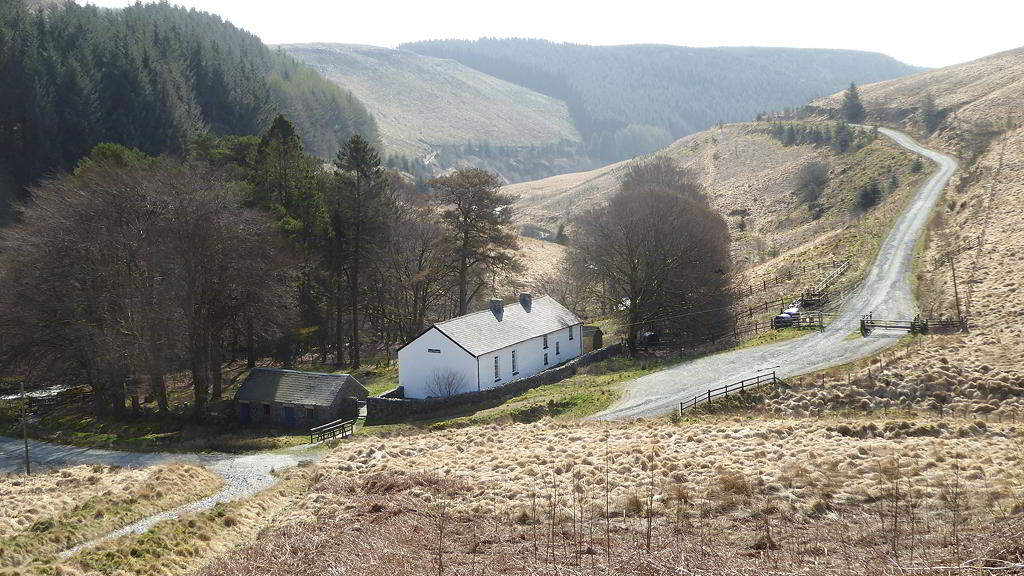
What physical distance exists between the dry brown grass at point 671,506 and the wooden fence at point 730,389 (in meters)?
5.38

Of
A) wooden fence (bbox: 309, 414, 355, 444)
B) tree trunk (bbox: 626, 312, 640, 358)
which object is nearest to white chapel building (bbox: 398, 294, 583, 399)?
wooden fence (bbox: 309, 414, 355, 444)

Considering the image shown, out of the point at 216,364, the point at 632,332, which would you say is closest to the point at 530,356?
the point at 632,332

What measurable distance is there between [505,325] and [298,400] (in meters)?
11.9

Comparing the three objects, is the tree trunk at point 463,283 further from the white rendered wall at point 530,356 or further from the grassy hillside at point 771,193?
the grassy hillside at point 771,193

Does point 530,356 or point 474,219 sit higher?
point 474,219

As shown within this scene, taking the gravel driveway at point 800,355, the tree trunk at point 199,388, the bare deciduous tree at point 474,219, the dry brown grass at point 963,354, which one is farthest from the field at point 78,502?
the bare deciduous tree at point 474,219

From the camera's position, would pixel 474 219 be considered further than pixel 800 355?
Yes

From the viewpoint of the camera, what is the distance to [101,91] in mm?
77500

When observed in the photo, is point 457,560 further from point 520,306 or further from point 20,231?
point 20,231

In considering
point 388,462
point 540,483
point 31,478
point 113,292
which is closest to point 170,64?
point 113,292

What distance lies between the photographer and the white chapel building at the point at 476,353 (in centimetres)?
3806

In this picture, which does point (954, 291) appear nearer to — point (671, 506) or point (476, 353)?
point (476, 353)

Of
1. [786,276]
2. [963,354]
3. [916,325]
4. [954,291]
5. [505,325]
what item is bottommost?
[963,354]

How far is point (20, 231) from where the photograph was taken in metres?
38.0
